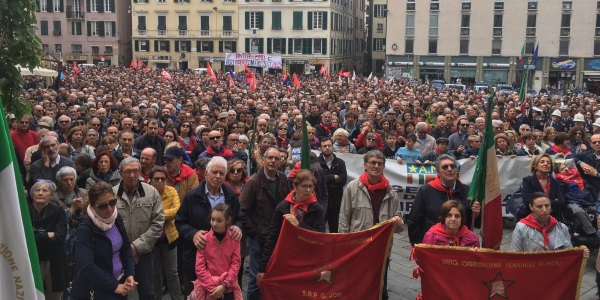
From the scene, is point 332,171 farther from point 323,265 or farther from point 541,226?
point 541,226

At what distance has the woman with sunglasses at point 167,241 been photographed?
579 cm

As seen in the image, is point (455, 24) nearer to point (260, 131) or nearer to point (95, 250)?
point (260, 131)

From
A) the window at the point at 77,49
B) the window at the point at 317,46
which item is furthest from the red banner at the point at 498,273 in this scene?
the window at the point at 77,49

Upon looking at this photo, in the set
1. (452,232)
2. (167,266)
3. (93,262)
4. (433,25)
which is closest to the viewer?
(93,262)

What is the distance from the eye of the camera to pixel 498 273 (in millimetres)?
4840

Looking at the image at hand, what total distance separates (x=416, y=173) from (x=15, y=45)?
5.98 metres

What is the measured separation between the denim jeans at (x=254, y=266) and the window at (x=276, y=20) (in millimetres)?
58286

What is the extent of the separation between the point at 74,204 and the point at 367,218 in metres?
2.85

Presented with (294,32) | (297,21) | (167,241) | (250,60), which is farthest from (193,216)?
(294,32)

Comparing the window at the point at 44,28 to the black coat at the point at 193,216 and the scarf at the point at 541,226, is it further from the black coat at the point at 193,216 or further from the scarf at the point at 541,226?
the scarf at the point at 541,226

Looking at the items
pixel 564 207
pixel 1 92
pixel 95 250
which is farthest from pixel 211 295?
pixel 564 207

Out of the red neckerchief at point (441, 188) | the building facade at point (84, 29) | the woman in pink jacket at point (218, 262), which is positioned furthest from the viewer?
the building facade at point (84, 29)

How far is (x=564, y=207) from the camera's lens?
23.5 ft

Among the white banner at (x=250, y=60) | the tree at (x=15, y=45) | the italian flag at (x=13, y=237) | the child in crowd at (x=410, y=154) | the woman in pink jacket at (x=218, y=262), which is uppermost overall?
the white banner at (x=250, y=60)
